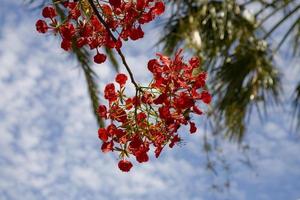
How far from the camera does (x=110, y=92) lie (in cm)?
125

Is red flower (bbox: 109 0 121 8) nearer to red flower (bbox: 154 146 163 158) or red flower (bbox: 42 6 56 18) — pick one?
red flower (bbox: 42 6 56 18)

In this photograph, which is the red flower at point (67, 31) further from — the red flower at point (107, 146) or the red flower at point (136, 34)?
the red flower at point (107, 146)

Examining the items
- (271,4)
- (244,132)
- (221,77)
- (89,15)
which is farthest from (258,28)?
(89,15)

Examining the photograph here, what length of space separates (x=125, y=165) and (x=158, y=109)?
0.59ft

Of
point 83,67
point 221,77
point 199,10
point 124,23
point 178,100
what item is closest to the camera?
point 178,100

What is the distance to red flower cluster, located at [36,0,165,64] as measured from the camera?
1.30 meters

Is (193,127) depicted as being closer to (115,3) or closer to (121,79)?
(121,79)

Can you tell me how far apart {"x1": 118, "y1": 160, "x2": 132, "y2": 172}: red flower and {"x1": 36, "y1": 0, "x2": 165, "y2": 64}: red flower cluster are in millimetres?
259

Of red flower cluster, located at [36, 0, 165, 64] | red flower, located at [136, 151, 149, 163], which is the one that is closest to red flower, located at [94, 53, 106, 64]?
red flower cluster, located at [36, 0, 165, 64]

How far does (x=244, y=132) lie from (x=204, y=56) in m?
0.75

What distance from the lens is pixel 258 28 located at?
4.80 metres

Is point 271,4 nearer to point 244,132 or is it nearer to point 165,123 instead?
point 244,132

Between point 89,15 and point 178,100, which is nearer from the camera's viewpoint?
point 178,100

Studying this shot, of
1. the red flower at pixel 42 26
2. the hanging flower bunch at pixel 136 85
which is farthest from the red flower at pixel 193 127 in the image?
the red flower at pixel 42 26
